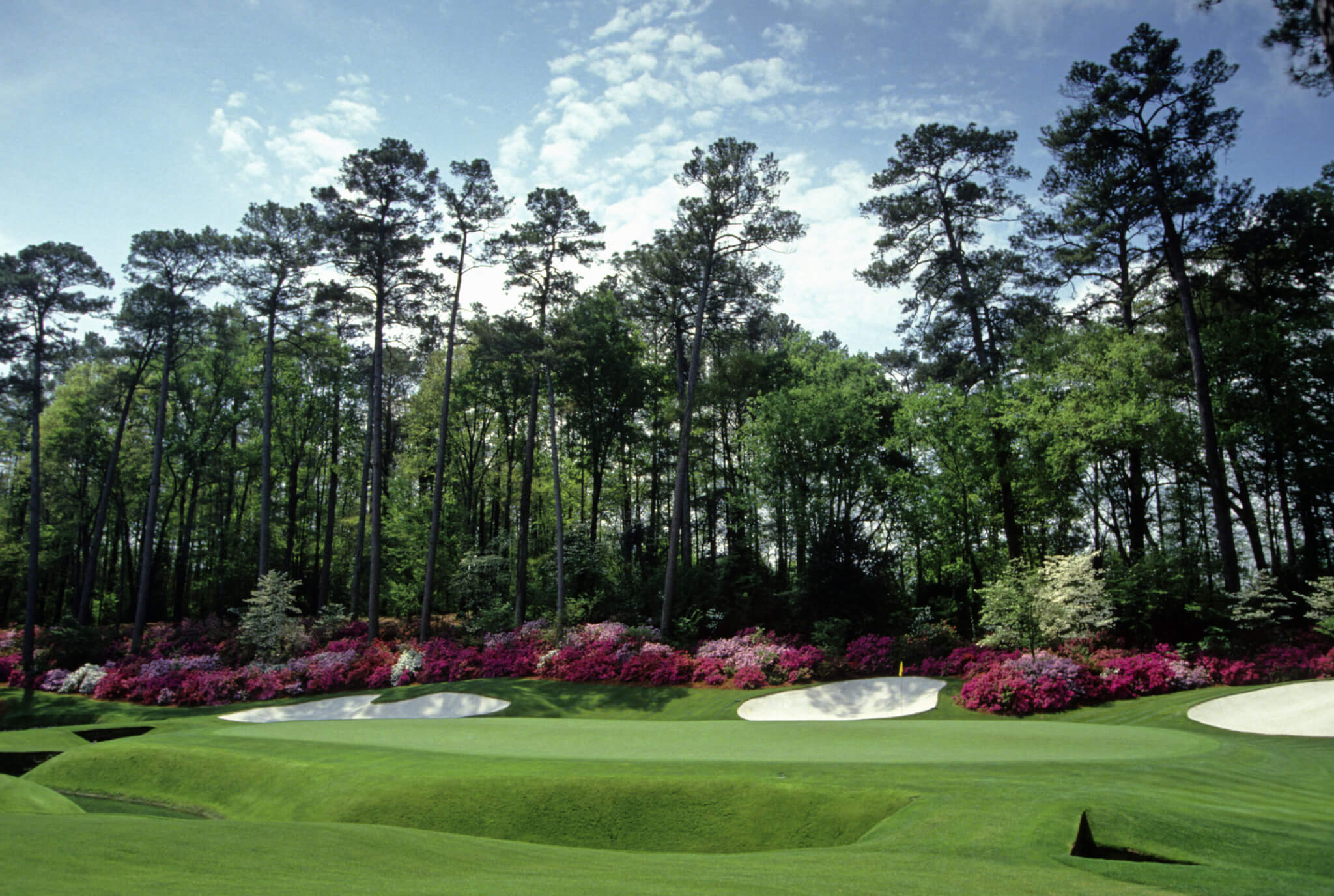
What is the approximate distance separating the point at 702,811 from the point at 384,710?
1366 centimetres

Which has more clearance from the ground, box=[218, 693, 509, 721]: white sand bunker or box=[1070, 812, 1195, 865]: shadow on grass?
box=[1070, 812, 1195, 865]: shadow on grass

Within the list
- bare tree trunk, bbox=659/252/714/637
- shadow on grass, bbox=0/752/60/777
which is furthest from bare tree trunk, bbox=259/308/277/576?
bare tree trunk, bbox=659/252/714/637

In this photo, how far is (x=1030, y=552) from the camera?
25.8 metres

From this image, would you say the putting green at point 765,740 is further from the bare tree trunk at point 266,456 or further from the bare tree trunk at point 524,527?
the bare tree trunk at point 266,456

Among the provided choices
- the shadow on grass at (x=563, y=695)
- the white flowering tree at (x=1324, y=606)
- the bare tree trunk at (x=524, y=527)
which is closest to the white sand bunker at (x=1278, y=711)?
the white flowering tree at (x=1324, y=606)

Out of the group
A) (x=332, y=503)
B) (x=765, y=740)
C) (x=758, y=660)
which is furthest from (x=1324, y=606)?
(x=332, y=503)

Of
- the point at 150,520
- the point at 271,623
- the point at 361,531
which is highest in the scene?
the point at 150,520

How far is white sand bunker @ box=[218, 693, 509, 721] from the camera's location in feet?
55.6

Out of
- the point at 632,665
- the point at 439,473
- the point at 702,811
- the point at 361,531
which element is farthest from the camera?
the point at 361,531

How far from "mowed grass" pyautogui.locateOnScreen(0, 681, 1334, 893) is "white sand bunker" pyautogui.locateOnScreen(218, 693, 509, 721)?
5.36 m

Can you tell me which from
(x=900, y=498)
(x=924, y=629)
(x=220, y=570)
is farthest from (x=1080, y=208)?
(x=220, y=570)

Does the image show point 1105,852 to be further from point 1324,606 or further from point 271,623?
point 271,623

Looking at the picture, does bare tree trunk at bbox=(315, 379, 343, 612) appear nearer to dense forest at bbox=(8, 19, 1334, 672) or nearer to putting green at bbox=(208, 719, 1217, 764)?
dense forest at bbox=(8, 19, 1334, 672)

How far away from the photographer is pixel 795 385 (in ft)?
90.4
